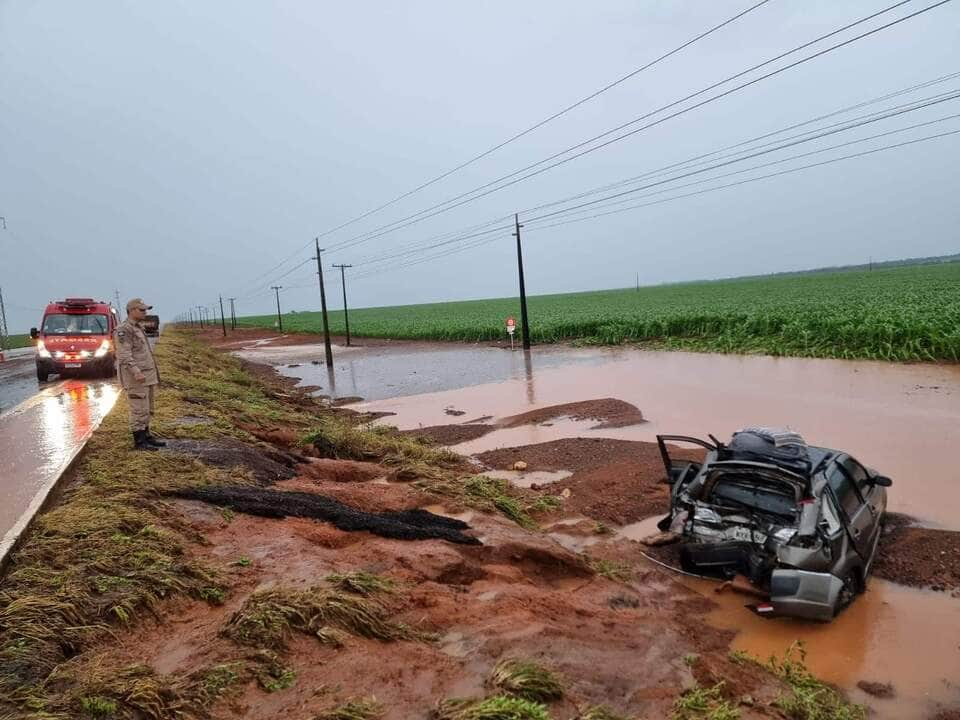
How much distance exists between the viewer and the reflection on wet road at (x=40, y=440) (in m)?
6.03

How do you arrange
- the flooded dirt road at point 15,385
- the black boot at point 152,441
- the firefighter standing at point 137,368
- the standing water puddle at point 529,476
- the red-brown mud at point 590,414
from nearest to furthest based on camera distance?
1. the firefighter standing at point 137,368
2. the black boot at point 152,441
3. the standing water puddle at point 529,476
4. the red-brown mud at point 590,414
5. the flooded dirt road at point 15,385

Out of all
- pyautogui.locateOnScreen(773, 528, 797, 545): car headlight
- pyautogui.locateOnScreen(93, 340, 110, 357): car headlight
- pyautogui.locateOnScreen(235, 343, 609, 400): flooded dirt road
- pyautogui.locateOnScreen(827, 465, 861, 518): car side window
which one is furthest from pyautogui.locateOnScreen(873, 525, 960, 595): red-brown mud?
pyautogui.locateOnScreen(93, 340, 110, 357): car headlight

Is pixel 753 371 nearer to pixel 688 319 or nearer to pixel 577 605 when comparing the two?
pixel 688 319

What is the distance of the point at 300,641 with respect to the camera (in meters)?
4.10

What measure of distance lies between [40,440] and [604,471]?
8.85 metres

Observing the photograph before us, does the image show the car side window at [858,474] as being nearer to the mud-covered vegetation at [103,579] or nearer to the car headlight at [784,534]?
the car headlight at [784,534]

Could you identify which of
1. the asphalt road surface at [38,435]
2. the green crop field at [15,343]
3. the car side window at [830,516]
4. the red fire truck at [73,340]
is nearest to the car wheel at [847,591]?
the car side window at [830,516]

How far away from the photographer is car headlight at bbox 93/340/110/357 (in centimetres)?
1716

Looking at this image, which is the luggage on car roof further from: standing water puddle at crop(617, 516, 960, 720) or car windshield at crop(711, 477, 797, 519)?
standing water puddle at crop(617, 516, 960, 720)

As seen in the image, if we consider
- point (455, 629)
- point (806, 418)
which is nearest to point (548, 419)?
point (806, 418)

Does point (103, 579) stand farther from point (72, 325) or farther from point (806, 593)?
point (72, 325)

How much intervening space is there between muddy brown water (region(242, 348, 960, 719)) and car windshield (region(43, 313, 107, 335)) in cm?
774

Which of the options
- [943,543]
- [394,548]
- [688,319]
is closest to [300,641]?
[394,548]

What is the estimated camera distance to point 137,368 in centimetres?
767
